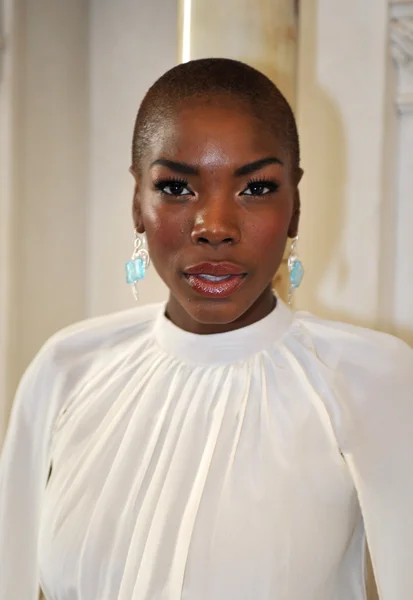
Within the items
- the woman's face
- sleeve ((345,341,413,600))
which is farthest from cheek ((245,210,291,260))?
sleeve ((345,341,413,600))

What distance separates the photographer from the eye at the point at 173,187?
0.94 m

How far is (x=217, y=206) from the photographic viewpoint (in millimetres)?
912

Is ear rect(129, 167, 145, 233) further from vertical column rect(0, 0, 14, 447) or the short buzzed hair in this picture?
vertical column rect(0, 0, 14, 447)

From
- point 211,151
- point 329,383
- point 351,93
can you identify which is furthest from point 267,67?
point 329,383

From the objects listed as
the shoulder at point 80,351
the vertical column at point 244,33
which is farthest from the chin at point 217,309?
the vertical column at point 244,33

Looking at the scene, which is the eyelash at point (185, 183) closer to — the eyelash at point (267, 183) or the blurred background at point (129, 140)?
the eyelash at point (267, 183)

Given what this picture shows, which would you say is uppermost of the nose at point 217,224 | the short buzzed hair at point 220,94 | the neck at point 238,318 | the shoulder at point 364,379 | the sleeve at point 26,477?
the short buzzed hair at point 220,94

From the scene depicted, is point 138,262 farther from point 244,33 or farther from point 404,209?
point 404,209

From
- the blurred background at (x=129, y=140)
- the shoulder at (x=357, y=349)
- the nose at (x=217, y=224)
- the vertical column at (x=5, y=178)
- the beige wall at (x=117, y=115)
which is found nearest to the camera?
the nose at (x=217, y=224)

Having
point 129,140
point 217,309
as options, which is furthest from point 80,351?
point 129,140

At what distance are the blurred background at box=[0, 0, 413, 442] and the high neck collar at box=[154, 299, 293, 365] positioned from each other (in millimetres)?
497

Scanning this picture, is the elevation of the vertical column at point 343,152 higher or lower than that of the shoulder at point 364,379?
higher

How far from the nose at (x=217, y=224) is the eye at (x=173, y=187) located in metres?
0.04

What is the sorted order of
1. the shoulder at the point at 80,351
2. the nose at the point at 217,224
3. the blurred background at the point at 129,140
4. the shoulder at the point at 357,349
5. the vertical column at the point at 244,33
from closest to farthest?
the nose at the point at 217,224
the shoulder at the point at 357,349
the shoulder at the point at 80,351
the vertical column at the point at 244,33
the blurred background at the point at 129,140
